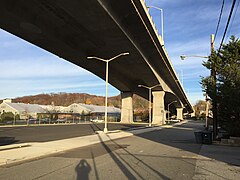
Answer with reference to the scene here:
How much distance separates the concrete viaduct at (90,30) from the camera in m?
23.7

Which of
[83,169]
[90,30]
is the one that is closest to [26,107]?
[90,30]

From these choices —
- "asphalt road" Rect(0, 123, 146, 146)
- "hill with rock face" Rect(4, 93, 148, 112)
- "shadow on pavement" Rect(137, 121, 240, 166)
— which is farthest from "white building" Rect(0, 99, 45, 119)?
"shadow on pavement" Rect(137, 121, 240, 166)

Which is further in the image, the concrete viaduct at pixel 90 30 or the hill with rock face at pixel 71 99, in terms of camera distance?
the hill with rock face at pixel 71 99

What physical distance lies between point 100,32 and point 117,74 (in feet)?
88.4

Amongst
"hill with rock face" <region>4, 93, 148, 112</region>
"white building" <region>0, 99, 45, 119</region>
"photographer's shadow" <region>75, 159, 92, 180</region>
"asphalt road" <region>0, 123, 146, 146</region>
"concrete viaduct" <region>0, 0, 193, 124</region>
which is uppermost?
"concrete viaduct" <region>0, 0, 193, 124</region>

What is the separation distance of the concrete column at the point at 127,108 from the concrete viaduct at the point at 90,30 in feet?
81.3

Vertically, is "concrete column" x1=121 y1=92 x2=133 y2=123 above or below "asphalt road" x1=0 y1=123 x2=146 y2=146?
above

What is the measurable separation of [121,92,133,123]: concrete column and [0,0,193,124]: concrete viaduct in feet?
81.3

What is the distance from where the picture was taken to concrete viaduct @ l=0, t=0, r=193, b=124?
77.7 feet

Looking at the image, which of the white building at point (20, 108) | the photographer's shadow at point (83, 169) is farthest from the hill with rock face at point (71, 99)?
→ the photographer's shadow at point (83, 169)

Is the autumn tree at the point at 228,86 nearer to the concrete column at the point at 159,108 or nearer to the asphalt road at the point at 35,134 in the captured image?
the asphalt road at the point at 35,134

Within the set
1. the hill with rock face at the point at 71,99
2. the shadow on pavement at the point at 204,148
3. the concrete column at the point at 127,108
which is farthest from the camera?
the hill with rock face at the point at 71,99

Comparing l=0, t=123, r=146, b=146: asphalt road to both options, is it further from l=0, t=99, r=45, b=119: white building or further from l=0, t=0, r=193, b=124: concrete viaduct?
l=0, t=99, r=45, b=119: white building

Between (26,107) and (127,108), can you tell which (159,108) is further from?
(26,107)
